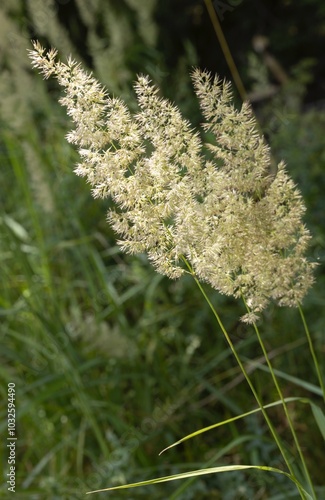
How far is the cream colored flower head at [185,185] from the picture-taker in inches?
45.5

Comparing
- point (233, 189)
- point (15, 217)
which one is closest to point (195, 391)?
point (15, 217)

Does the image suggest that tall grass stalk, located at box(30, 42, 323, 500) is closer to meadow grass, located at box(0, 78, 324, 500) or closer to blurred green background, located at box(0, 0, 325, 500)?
blurred green background, located at box(0, 0, 325, 500)

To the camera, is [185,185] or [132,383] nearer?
[185,185]

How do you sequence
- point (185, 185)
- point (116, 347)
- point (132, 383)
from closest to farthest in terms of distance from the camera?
point (185, 185), point (116, 347), point (132, 383)

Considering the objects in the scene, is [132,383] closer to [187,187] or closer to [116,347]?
[116,347]

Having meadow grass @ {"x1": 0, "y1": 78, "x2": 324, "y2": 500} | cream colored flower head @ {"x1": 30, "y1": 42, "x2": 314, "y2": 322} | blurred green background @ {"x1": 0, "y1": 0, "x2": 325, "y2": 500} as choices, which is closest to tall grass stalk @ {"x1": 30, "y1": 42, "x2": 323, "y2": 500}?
cream colored flower head @ {"x1": 30, "y1": 42, "x2": 314, "y2": 322}

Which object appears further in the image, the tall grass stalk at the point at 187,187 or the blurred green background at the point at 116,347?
the blurred green background at the point at 116,347

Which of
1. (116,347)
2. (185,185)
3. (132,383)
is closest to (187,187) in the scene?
(185,185)

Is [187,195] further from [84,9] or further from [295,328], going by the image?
[84,9]

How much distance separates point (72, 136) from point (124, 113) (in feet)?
0.28

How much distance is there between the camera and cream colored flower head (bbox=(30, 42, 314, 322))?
1156 millimetres

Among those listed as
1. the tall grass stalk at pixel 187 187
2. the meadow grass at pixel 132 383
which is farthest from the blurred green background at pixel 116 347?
the tall grass stalk at pixel 187 187

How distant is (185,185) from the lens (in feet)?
3.86

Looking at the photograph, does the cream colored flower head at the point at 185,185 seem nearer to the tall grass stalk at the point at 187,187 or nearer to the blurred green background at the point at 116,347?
the tall grass stalk at the point at 187,187
